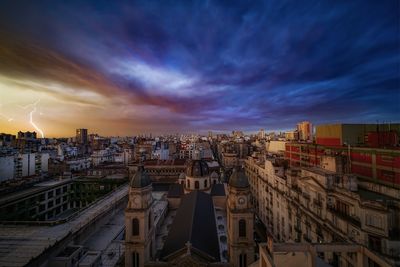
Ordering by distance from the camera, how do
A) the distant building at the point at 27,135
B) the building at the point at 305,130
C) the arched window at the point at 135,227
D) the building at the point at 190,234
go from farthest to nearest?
the distant building at the point at 27,135 < the building at the point at 305,130 < the arched window at the point at 135,227 < the building at the point at 190,234

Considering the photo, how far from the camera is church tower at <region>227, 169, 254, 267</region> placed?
18.1m

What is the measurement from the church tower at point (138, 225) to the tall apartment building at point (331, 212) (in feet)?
54.5

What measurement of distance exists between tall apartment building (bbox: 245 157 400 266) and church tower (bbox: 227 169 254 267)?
25.2 feet

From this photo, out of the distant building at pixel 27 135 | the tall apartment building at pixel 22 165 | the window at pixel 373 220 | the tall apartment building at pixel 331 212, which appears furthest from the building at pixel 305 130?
the distant building at pixel 27 135

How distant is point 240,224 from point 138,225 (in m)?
9.66

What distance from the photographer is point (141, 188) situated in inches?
757

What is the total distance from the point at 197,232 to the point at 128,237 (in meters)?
6.52

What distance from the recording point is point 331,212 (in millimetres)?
19500

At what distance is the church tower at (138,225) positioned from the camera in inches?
733

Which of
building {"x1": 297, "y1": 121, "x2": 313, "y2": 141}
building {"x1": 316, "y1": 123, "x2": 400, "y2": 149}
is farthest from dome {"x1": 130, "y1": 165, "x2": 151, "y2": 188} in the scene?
building {"x1": 297, "y1": 121, "x2": 313, "y2": 141}

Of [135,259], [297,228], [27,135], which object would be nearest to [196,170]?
[297,228]

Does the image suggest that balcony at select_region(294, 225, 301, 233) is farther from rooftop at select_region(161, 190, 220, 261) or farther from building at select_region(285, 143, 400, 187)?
rooftop at select_region(161, 190, 220, 261)

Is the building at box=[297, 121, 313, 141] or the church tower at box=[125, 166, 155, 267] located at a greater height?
the building at box=[297, 121, 313, 141]

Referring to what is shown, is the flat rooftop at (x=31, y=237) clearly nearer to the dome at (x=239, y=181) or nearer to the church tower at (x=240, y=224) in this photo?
the church tower at (x=240, y=224)
